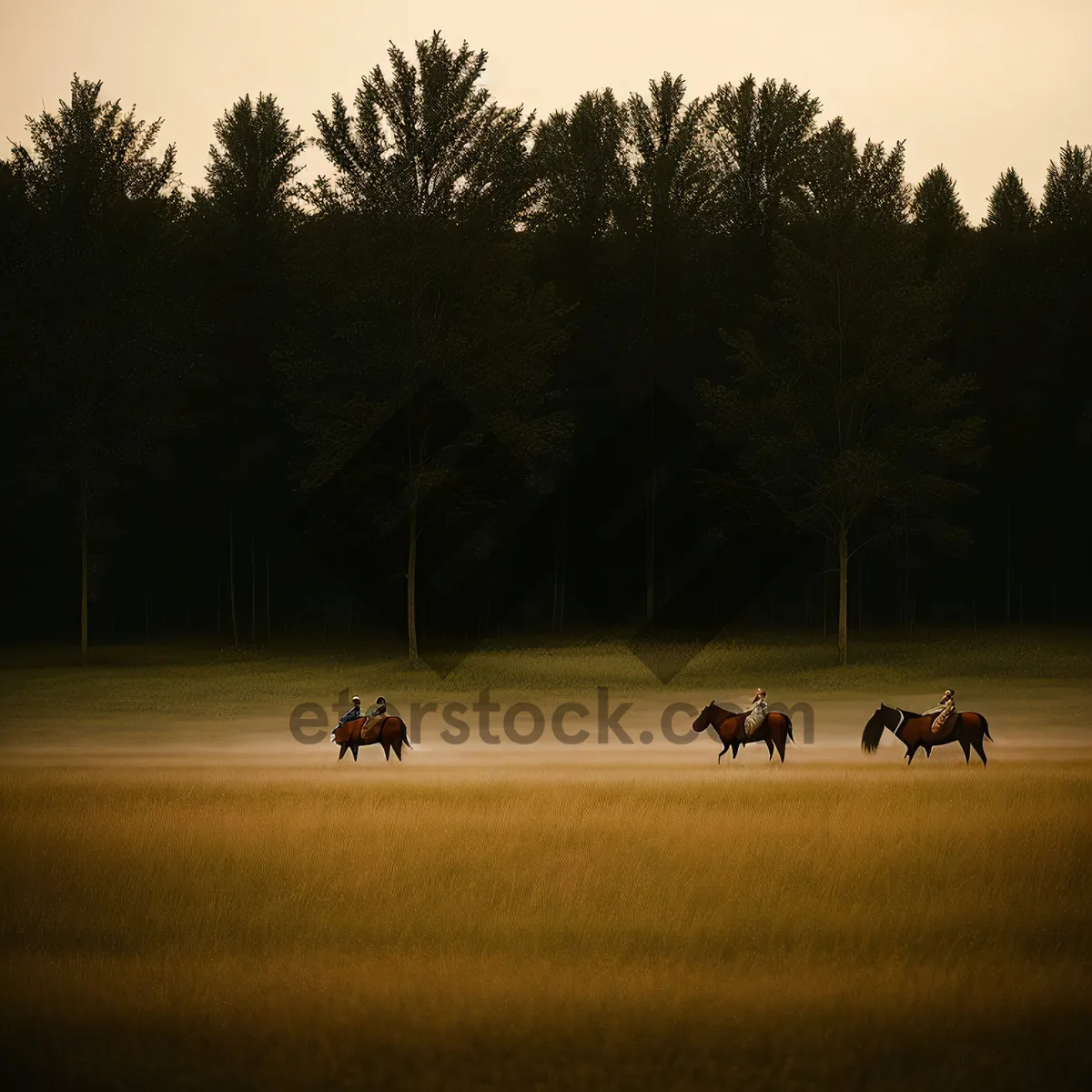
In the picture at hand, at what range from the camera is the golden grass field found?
255 inches

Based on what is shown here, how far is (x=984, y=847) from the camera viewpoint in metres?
11.7

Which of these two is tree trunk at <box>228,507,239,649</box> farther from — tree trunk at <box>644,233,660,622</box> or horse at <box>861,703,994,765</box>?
horse at <box>861,703,994,765</box>

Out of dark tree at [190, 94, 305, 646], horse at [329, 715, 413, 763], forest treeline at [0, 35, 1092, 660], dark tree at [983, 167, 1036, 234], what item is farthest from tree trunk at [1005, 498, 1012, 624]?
horse at [329, 715, 413, 763]

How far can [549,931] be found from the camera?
30.0ft

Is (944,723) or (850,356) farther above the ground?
(850,356)

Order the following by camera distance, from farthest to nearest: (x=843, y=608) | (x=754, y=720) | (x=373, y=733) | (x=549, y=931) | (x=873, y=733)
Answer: (x=843, y=608) < (x=373, y=733) < (x=873, y=733) < (x=754, y=720) < (x=549, y=931)

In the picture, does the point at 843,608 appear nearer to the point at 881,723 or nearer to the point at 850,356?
the point at 850,356

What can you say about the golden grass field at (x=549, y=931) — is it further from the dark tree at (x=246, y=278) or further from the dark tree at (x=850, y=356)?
the dark tree at (x=246, y=278)

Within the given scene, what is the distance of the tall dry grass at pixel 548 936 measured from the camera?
21.2 feet

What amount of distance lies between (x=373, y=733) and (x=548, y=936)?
11783 millimetres

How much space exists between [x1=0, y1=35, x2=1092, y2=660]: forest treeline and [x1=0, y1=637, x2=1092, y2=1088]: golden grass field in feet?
83.5

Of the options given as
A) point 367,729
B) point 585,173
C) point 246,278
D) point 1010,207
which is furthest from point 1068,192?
point 367,729

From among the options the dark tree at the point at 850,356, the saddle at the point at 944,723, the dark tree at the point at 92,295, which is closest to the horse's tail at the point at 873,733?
the saddle at the point at 944,723

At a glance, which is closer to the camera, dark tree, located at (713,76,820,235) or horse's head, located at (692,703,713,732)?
horse's head, located at (692,703,713,732)
